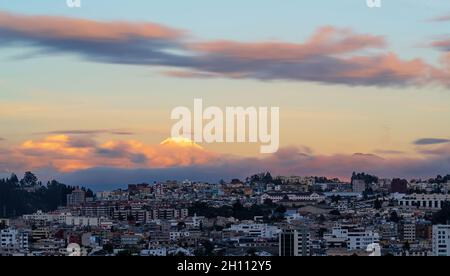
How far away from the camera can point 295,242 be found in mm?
13477

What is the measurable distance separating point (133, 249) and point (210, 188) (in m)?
1.81

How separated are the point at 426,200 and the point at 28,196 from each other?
5.69 meters

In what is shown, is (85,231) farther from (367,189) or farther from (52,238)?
(367,189)

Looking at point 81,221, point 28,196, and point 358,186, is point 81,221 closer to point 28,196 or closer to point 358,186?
point 28,196

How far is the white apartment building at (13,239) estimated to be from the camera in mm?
14209

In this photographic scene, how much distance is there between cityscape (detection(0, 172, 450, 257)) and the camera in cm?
1384

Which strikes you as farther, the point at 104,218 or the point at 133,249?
the point at 104,218

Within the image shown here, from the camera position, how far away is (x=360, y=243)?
1520 cm

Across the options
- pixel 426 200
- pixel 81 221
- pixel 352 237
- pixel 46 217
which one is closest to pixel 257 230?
pixel 352 237

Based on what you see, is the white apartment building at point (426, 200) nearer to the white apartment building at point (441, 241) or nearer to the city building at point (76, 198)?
the white apartment building at point (441, 241)
